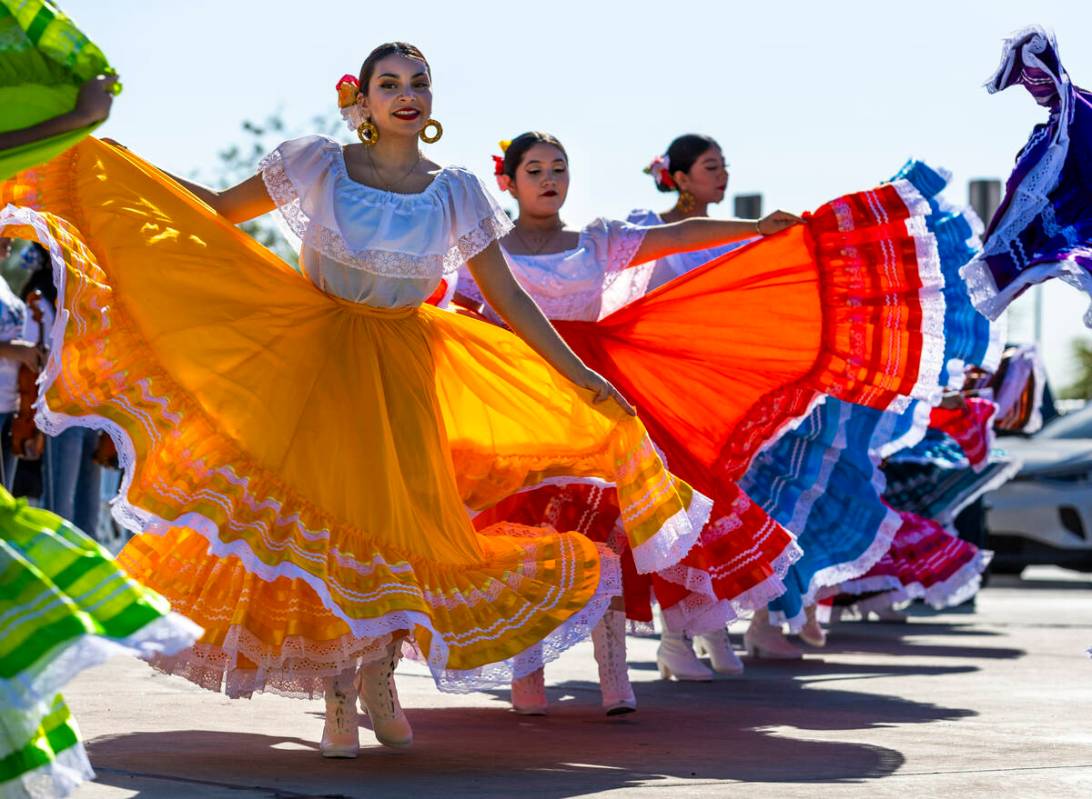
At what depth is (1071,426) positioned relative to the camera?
1457cm

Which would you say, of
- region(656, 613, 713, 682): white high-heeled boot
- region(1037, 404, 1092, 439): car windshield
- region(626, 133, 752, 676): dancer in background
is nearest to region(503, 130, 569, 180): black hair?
region(626, 133, 752, 676): dancer in background

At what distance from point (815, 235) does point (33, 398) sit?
3.25 metres

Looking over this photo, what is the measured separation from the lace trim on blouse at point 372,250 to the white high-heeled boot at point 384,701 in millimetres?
974

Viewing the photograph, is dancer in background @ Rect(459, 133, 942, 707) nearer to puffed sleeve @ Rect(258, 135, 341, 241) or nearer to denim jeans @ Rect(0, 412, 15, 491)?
puffed sleeve @ Rect(258, 135, 341, 241)

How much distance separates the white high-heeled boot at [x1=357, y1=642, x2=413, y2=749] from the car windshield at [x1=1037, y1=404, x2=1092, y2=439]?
10038 millimetres

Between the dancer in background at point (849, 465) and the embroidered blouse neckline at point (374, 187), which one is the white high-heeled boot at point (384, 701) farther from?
the dancer in background at point (849, 465)

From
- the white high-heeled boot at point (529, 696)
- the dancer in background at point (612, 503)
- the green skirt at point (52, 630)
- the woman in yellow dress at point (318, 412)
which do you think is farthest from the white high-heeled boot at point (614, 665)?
the green skirt at point (52, 630)

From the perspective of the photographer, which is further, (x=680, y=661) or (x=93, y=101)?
(x=680, y=661)

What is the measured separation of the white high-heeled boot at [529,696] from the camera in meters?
6.18

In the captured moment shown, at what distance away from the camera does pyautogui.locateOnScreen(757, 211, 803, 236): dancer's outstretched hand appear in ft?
21.2

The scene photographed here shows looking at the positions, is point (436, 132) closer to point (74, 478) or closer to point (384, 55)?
point (384, 55)

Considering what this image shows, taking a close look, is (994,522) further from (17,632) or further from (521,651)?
(17,632)

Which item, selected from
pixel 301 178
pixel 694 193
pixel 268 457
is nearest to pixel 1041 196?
pixel 301 178

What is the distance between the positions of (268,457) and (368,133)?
980 millimetres
